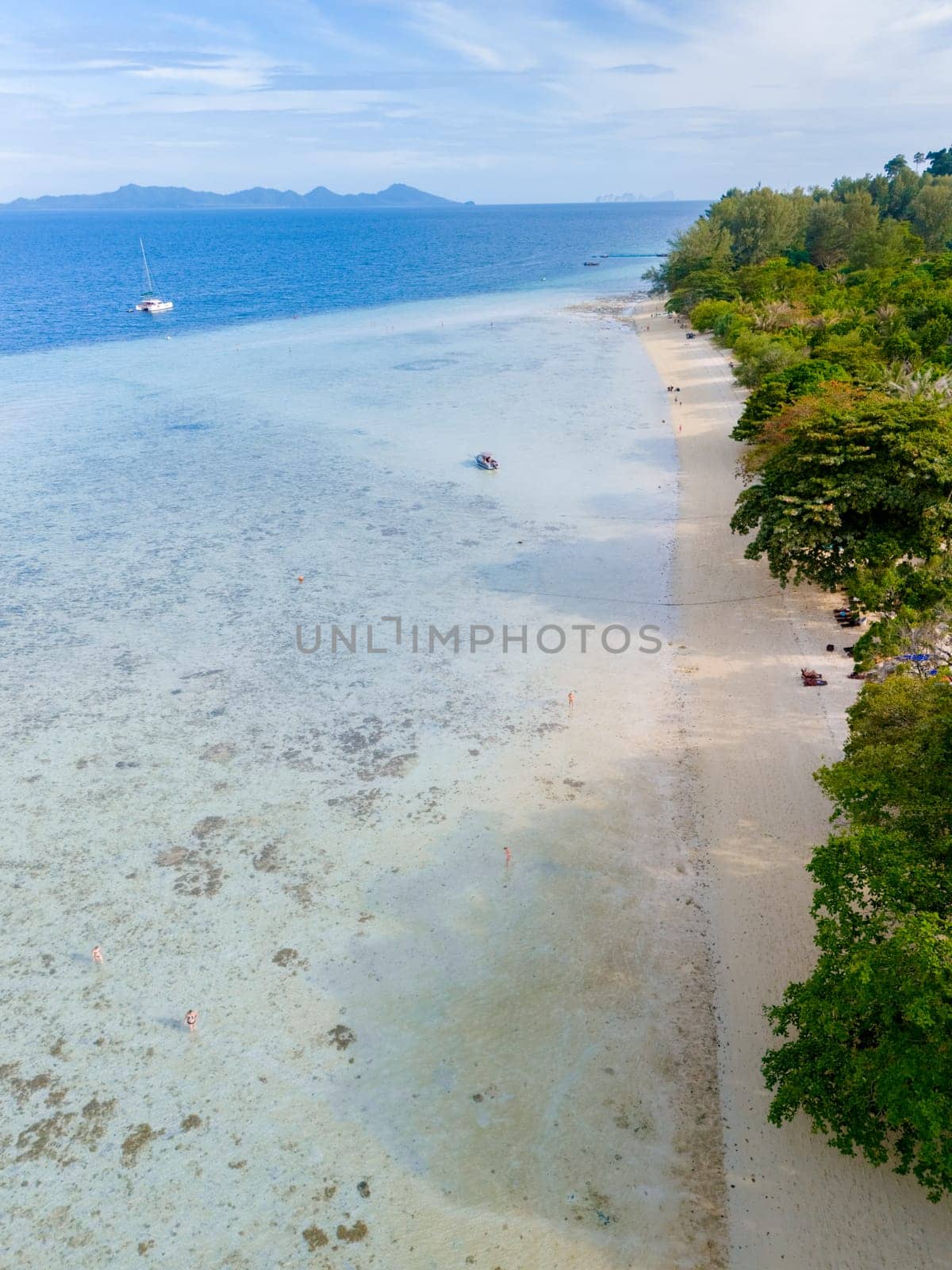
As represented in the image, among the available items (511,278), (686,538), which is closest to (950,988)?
(686,538)

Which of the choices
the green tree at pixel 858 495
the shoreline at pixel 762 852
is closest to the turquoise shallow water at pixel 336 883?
the shoreline at pixel 762 852

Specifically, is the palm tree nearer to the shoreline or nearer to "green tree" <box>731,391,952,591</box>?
"green tree" <box>731,391,952,591</box>

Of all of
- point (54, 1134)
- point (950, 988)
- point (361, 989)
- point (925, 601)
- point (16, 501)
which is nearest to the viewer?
point (950, 988)

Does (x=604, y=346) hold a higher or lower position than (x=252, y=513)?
higher

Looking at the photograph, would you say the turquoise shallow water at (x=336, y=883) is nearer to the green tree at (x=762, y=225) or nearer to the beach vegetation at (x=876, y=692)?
the beach vegetation at (x=876, y=692)

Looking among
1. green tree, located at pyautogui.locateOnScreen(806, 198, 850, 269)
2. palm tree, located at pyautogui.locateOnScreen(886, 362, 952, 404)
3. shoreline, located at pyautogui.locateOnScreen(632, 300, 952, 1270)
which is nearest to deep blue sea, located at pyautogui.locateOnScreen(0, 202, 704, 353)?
green tree, located at pyautogui.locateOnScreen(806, 198, 850, 269)

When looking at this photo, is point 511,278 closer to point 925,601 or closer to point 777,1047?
point 925,601

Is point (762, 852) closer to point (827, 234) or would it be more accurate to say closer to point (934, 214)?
point (827, 234)
